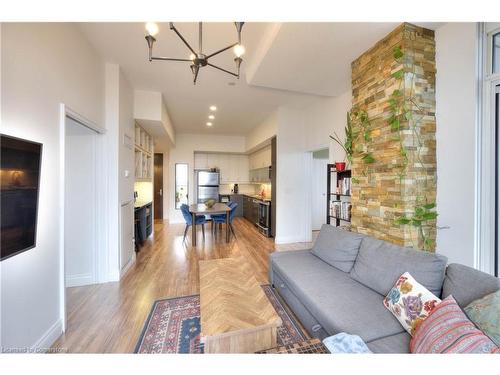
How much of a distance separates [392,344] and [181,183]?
6.85 metres

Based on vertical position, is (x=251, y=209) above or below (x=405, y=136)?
below

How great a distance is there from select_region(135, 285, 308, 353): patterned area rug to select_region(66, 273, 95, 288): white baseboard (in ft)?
3.80

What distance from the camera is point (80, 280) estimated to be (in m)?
2.69

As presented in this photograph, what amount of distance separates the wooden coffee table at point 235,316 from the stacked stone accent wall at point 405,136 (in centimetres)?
146

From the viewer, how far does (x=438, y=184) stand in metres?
1.93

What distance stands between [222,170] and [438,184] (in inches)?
251

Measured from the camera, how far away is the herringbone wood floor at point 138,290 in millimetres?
1761

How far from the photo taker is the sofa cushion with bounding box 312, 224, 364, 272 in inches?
82.9

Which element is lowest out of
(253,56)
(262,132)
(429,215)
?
(429,215)

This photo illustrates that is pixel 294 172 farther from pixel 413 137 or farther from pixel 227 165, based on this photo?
pixel 227 165

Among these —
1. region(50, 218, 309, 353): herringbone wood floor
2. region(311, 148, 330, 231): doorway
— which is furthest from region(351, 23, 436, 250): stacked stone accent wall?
region(311, 148, 330, 231): doorway

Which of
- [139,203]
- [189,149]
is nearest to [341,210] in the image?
[139,203]

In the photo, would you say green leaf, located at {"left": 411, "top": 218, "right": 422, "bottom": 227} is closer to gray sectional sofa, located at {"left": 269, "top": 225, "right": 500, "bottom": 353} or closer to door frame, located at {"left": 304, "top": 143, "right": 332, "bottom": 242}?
gray sectional sofa, located at {"left": 269, "top": 225, "right": 500, "bottom": 353}
